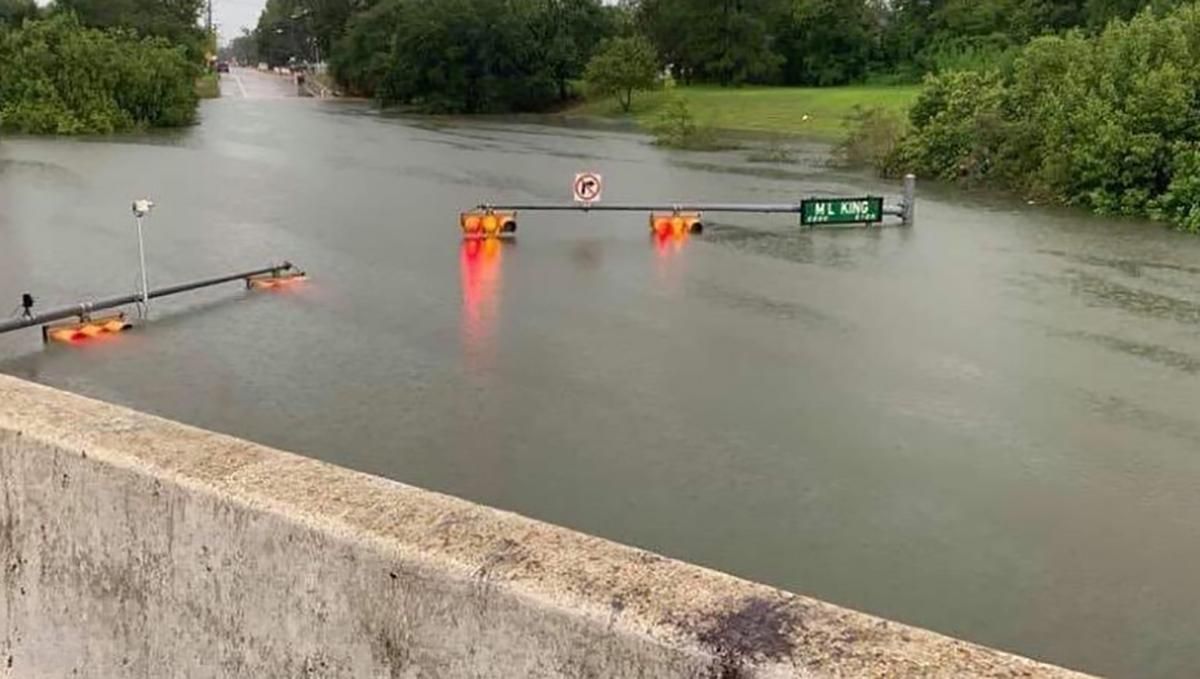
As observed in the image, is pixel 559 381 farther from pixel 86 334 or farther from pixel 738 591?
pixel 738 591

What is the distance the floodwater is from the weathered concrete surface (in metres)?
4.22

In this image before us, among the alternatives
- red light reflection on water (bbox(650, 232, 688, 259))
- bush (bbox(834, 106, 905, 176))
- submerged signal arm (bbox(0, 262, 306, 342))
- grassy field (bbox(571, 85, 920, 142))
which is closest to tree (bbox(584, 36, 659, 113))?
grassy field (bbox(571, 85, 920, 142))

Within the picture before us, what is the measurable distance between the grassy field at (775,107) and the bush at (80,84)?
59.4 ft

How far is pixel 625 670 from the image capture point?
1.92m

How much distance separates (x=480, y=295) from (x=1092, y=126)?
45.2ft

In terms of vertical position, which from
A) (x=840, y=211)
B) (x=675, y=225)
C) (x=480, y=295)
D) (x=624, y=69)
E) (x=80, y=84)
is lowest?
(x=480, y=295)

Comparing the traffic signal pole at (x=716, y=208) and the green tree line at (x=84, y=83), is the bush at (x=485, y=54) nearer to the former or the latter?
the green tree line at (x=84, y=83)

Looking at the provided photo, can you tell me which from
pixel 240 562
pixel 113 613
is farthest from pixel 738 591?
pixel 113 613

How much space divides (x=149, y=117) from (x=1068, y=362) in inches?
1435

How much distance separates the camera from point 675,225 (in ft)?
58.3

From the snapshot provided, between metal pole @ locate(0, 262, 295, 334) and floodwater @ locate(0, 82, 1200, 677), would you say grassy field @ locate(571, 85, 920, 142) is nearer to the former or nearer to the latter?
floodwater @ locate(0, 82, 1200, 677)

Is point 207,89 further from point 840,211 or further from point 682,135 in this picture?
point 840,211

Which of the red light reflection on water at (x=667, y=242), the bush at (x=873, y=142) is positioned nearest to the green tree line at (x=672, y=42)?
the bush at (x=873, y=142)

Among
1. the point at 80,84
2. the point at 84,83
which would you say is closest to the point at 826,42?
the point at 84,83
